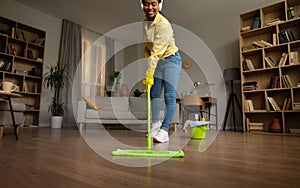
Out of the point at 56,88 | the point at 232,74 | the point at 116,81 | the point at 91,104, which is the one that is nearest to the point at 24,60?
the point at 56,88

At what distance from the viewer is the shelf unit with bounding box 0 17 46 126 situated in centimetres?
387

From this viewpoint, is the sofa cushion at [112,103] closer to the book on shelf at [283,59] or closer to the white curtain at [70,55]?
the white curtain at [70,55]

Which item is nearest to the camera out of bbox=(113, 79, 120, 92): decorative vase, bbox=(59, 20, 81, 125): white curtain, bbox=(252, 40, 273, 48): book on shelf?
bbox=(252, 40, 273, 48): book on shelf

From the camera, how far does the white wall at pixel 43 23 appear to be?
413 cm

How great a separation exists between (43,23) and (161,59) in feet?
13.6

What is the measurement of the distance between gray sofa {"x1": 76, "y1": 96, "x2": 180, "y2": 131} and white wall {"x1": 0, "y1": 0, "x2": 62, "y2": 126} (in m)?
1.95

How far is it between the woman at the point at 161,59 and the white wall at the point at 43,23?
3.57 m

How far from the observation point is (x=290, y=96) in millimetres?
3398

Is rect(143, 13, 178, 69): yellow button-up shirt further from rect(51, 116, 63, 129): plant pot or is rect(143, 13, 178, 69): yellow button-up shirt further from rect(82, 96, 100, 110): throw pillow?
rect(51, 116, 63, 129): plant pot

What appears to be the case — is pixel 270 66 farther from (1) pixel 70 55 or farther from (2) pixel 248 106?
(1) pixel 70 55

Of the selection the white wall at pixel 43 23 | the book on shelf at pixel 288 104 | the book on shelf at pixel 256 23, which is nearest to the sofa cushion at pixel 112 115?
the white wall at pixel 43 23

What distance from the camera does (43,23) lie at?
465cm

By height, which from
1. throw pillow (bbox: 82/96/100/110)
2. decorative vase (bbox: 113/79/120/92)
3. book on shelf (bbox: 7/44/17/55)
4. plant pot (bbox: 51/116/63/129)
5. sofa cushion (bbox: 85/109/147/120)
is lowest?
plant pot (bbox: 51/116/63/129)

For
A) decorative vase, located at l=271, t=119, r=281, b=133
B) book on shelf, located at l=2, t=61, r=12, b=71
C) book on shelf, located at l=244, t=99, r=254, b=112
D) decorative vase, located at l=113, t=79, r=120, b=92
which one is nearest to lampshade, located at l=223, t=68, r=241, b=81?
book on shelf, located at l=244, t=99, r=254, b=112
